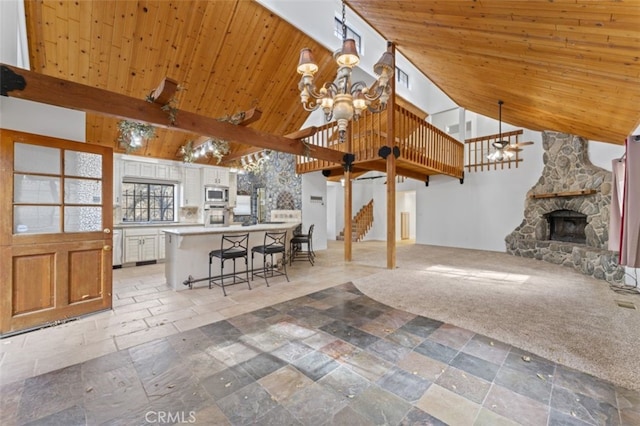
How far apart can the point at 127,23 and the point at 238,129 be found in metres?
2.47

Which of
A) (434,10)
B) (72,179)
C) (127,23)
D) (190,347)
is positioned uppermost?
(127,23)

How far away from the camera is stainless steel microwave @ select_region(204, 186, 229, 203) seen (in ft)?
24.1

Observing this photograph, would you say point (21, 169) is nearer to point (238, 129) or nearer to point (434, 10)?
point (238, 129)

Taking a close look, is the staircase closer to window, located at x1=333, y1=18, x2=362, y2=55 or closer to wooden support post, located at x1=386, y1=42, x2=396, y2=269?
wooden support post, located at x1=386, y1=42, x2=396, y2=269

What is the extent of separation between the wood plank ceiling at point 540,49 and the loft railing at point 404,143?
1.62m

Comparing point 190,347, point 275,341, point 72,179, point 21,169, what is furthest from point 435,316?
point 21,169

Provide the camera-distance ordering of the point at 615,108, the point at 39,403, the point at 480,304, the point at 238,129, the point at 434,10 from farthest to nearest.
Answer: the point at 238,129
the point at 480,304
the point at 615,108
the point at 434,10
the point at 39,403

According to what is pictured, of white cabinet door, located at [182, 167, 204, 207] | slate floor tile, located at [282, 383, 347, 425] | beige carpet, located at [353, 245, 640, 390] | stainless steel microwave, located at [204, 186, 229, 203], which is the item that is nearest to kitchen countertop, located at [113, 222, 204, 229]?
white cabinet door, located at [182, 167, 204, 207]

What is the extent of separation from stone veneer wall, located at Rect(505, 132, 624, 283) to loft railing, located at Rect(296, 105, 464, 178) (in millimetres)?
2373

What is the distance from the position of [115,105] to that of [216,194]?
473 centimetres

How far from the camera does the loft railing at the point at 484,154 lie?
308 inches

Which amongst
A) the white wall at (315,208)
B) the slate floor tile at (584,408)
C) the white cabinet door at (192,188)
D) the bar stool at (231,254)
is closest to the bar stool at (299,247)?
the white wall at (315,208)

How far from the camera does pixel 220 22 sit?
4684 mm

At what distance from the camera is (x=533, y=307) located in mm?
3451
